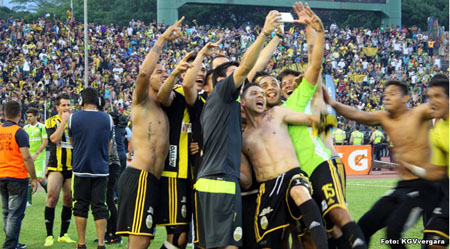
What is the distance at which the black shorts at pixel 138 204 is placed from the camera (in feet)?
20.5

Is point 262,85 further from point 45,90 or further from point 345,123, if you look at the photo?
point 345,123

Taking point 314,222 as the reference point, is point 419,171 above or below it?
above

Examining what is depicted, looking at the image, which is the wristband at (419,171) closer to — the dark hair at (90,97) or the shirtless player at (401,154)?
the shirtless player at (401,154)

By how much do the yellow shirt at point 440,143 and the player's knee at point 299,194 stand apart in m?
1.38

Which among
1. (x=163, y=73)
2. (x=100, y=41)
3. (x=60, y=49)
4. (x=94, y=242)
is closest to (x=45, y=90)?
(x=60, y=49)

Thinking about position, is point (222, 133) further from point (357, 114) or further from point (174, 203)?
point (357, 114)

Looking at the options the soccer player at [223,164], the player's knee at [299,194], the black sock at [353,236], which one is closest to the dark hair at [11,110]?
the soccer player at [223,164]

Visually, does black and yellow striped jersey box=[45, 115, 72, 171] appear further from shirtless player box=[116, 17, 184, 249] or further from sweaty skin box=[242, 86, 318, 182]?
sweaty skin box=[242, 86, 318, 182]

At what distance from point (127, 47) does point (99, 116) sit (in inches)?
1138

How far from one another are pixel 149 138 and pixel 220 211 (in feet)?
3.97

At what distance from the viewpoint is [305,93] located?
6.62 m

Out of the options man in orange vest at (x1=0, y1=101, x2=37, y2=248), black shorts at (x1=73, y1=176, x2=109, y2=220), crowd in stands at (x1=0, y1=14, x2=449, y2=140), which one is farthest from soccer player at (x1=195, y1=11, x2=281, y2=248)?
crowd in stands at (x1=0, y1=14, x2=449, y2=140)

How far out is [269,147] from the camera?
6359 mm

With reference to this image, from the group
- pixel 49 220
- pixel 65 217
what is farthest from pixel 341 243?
pixel 49 220
